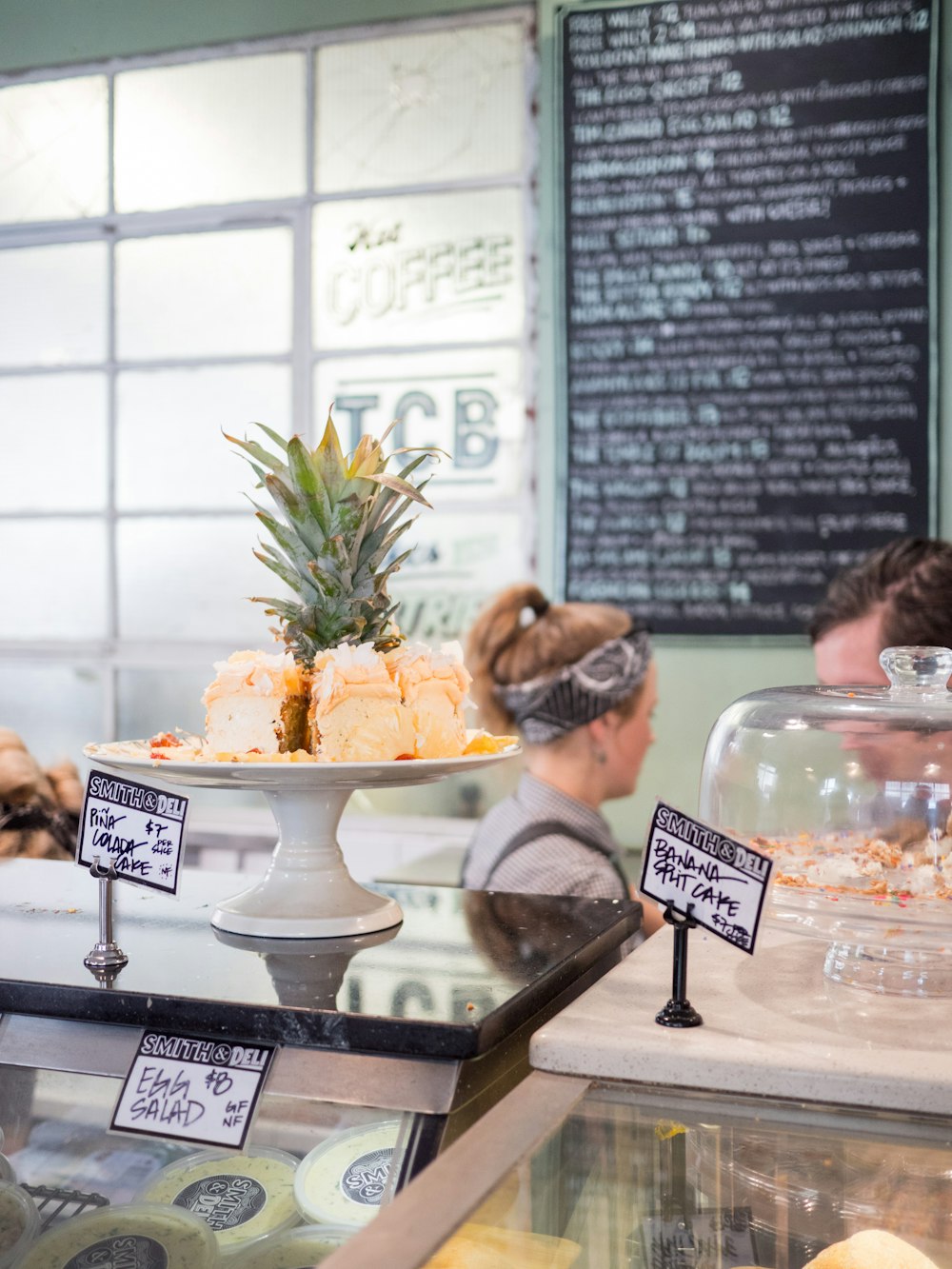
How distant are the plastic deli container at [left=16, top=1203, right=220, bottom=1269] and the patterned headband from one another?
1535 mm

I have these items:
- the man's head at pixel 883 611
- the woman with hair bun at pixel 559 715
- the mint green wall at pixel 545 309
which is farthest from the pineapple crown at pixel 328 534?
the mint green wall at pixel 545 309

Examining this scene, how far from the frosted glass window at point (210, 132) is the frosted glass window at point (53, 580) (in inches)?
37.0

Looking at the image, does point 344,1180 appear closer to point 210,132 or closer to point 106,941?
point 106,941

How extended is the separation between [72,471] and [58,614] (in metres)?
0.42

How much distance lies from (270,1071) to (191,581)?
2.65 metres

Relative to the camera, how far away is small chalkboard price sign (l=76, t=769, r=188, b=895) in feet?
3.89

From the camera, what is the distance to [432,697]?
1289 millimetres

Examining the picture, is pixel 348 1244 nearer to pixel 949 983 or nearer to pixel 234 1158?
pixel 234 1158

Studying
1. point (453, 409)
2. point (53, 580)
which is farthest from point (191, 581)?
→ point (453, 409)

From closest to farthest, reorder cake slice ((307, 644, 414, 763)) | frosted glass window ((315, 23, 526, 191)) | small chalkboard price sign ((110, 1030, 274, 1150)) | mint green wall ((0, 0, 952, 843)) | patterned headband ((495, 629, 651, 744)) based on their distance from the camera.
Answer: small chalkboard price sign ((110, 1030, 274, 1150)) → cake slice ((307, 644, 414, 763)) → patterned headband ((495, 629, 651, 744)) → mint green wall ((0, 0, 952, 843)) → frosted glass window ((315, 23, 526, 191))

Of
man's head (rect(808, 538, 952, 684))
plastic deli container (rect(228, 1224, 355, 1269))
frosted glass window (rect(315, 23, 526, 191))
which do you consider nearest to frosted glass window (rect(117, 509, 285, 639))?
frosted glass window (rect(315, 23, 526, 191))

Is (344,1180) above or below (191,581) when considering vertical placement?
below

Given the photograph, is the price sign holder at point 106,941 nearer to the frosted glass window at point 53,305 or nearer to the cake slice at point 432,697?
the cake slice at point 432,697

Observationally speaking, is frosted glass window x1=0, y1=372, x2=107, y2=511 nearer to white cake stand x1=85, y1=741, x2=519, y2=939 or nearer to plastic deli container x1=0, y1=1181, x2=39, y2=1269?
white cake stand x1=85, y1=741, x2=519, y2=939
